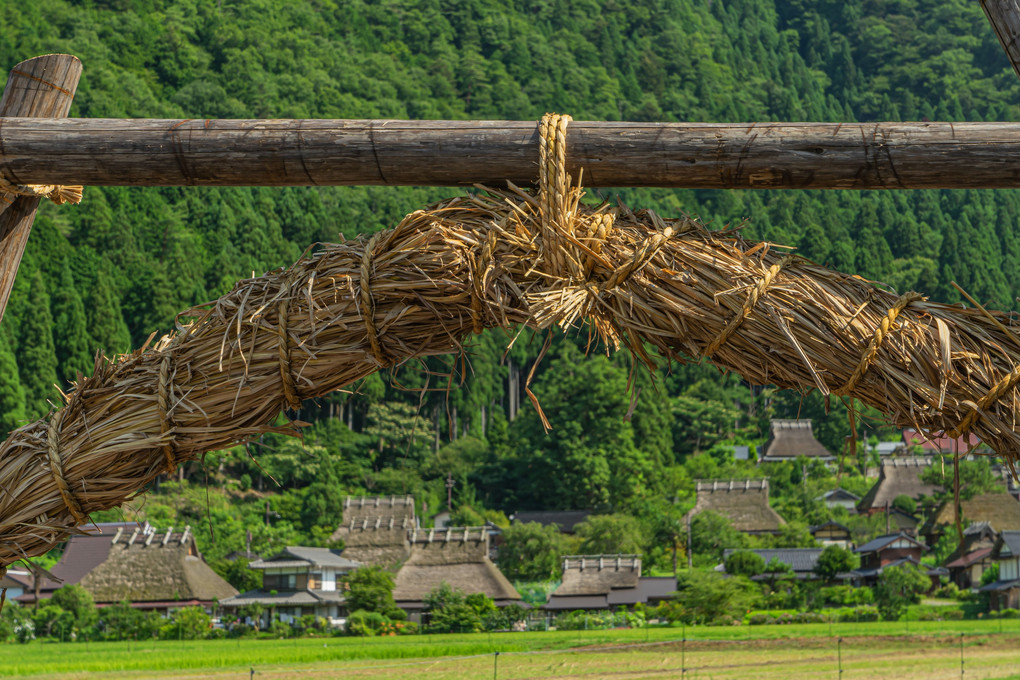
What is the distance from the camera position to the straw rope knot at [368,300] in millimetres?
1877

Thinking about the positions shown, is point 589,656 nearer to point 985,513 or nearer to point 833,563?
point 833,563

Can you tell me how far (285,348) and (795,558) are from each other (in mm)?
47694

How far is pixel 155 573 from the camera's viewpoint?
4853 centimetres

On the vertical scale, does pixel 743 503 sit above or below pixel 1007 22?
above

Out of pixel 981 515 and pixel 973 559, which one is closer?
pixel 973 559

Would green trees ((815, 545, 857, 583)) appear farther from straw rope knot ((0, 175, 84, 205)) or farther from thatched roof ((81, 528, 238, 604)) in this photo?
straw rope knot ((0, 175, 84, 205))

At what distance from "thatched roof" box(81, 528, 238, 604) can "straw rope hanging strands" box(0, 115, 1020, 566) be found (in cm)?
4816

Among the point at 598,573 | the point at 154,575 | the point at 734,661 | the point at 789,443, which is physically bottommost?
the point at 734,661

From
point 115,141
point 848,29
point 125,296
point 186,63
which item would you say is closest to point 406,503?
point 125,296

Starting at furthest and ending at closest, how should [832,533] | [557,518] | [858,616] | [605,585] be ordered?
1. [557,518]
2. [832,533]
3. [605,585]
4. [858,616]

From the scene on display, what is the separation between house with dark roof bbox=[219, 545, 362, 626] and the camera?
44.9m

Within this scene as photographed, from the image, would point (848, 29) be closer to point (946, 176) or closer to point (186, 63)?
point (186, 63)

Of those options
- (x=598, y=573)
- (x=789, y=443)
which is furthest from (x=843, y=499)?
(x=598, y=573)

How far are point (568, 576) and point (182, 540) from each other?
17.4 m
